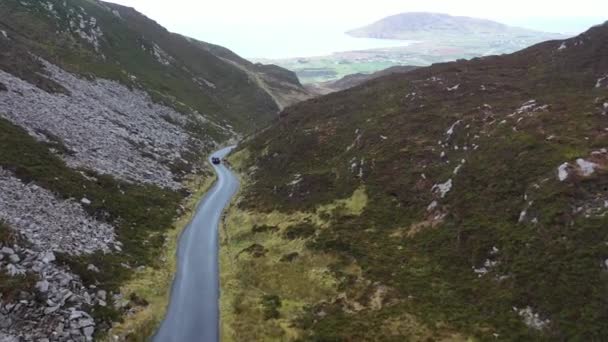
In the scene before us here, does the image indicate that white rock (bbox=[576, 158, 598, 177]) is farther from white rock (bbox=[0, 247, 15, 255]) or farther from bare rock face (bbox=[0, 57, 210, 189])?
bare rock face (bbox=[0, 57, 210, 189])

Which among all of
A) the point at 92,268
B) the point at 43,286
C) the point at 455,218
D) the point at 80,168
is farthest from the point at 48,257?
the point at 455,218

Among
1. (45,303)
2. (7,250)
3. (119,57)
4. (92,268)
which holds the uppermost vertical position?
(119,57)

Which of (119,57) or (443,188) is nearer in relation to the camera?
(443,188)

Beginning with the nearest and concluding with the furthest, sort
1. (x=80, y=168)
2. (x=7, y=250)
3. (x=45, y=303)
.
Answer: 1. (x=45, y=303)
2. (x=7, y=250)
3. (x=80, y=168)

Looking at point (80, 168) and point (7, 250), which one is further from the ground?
point (80, 168)

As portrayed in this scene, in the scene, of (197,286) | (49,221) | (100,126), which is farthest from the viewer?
(100,126)

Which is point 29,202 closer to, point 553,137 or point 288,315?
point 288,315

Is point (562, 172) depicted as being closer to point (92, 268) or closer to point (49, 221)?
point (92, 268)

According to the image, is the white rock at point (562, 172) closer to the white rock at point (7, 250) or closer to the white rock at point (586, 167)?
the white rock at point (586, 167)

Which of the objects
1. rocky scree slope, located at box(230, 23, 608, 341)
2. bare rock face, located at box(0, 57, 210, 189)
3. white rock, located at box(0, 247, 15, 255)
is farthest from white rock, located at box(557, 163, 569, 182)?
bare rock face, located at box(0, 57, 210, 189)
